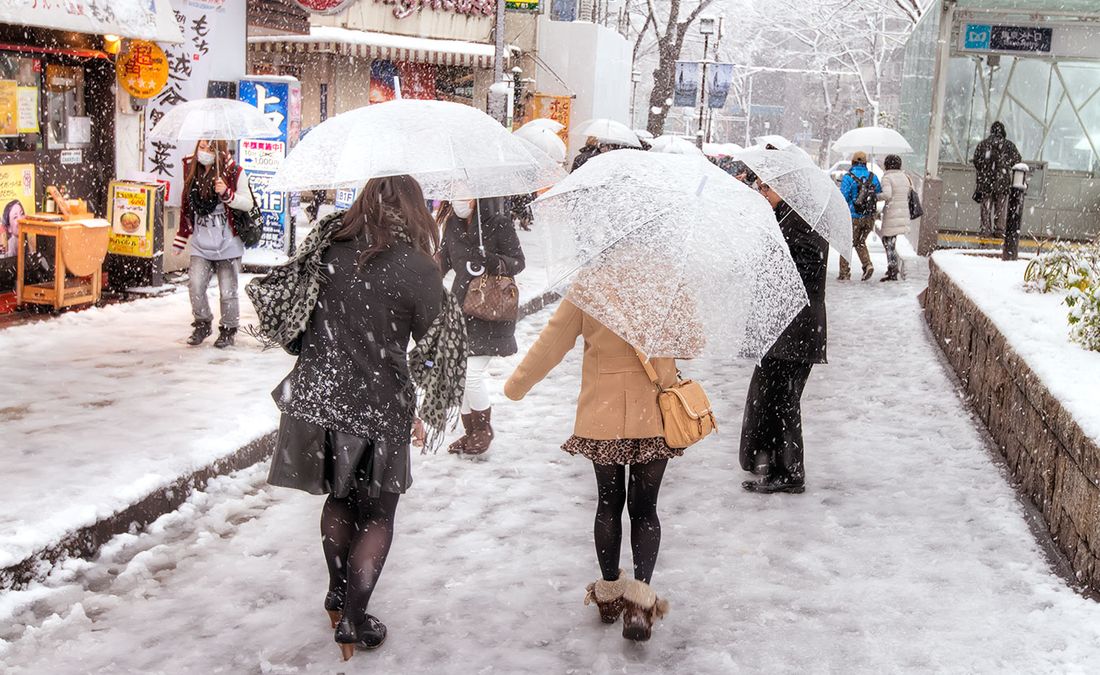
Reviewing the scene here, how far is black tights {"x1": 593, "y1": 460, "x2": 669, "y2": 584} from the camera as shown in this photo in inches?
195

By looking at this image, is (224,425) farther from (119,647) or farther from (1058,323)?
(1058,323)

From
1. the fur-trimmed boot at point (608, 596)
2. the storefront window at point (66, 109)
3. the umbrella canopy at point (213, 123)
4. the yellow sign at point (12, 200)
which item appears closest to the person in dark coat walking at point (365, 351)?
the fur-trimmed boot at point (608, 596)

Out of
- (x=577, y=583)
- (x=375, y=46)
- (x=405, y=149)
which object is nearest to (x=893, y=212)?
(x=375, y=46)

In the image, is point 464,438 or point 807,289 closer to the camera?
point 807,289

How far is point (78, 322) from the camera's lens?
1084 centimetres

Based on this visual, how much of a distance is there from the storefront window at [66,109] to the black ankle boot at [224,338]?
3.16 meters

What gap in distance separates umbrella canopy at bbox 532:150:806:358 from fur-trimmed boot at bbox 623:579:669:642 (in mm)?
1053

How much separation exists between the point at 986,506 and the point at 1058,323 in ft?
7.02

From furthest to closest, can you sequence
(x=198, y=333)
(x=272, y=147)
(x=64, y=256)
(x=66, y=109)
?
(x=272, y=147)
(x=66, y=109)
(x=64, y=256)
(x=198, y=333)

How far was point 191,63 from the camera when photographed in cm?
1376

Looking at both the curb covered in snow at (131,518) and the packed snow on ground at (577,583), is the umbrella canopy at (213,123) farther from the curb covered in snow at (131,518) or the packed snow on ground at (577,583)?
the packed snow on ground at (577,583)

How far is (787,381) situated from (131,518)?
3.76 m

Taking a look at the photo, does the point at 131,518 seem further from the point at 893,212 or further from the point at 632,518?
the point at 893,212

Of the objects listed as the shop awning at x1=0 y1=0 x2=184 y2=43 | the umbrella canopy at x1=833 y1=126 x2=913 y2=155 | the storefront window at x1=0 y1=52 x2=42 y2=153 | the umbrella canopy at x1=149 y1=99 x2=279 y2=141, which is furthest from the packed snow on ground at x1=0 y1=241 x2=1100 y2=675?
the umbrella canopy at x1=833 y1=126 x2=913 y2=155
